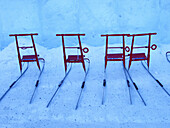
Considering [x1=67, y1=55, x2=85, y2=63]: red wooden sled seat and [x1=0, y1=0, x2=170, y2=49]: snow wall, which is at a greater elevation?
[x1=0, y1=0, x2=170, y2=49]: snow wall

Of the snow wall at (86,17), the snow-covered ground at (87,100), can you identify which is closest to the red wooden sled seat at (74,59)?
the snow-covered ground at (87,100)

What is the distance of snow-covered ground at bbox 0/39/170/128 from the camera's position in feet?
6.34

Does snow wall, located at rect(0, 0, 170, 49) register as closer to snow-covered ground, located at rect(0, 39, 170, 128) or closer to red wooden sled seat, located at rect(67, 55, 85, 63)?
snow-covered ground, located at rect(0, 39, 170, 128)

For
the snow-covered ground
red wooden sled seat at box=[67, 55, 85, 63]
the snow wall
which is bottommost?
the snow-covered ground

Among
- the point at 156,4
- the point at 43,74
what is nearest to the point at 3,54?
the point at 43,74

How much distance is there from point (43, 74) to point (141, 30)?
8.23 ft

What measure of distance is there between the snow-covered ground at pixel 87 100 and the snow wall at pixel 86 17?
999mm

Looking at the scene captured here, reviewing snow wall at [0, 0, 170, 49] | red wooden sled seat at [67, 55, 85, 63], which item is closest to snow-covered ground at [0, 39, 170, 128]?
red wooden sled seat at [67, 55, 85, 63]

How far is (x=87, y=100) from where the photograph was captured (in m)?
2.33

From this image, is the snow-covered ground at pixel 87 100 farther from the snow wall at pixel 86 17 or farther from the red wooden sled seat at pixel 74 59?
the snow wall at pixel 86 17

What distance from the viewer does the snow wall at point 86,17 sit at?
4.04 meters

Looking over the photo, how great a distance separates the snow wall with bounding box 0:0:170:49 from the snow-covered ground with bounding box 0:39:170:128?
999mm

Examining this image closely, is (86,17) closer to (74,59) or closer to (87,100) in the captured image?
(74,59)

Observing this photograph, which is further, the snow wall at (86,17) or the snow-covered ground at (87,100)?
the snow wall at (86,17)
